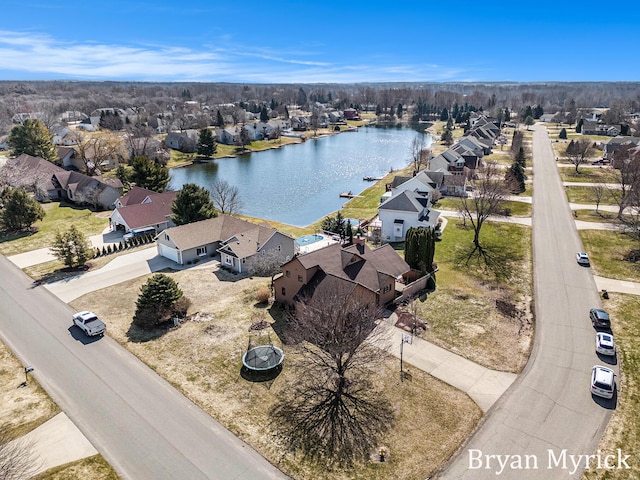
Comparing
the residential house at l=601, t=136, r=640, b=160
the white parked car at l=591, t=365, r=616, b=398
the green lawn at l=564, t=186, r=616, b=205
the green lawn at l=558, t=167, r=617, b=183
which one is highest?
the residential house at l=601, t=136, r=640, b=160

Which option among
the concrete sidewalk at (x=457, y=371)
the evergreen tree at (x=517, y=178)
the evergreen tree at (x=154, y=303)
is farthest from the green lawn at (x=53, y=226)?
the evergreen tree at (x=517, y=178)

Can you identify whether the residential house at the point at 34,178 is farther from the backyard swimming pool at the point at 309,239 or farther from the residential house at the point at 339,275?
the residential house at the point at 339,275

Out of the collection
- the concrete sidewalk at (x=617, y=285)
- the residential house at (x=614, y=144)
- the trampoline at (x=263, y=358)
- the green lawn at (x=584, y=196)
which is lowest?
the trampoline at (x=263, y=358)

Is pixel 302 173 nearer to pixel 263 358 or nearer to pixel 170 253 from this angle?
pixel 170 253

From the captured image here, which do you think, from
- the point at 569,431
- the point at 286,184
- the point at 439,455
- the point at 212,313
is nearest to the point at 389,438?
the point at 439,455

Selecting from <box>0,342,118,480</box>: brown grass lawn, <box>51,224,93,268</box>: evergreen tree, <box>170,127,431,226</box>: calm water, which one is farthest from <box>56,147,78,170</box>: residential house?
<box>0,342,118,480</box>: brown grass lawn

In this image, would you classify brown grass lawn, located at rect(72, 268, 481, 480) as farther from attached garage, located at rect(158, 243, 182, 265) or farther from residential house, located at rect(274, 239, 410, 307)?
attached garage, located at rect(158, 243, 182, 265)
